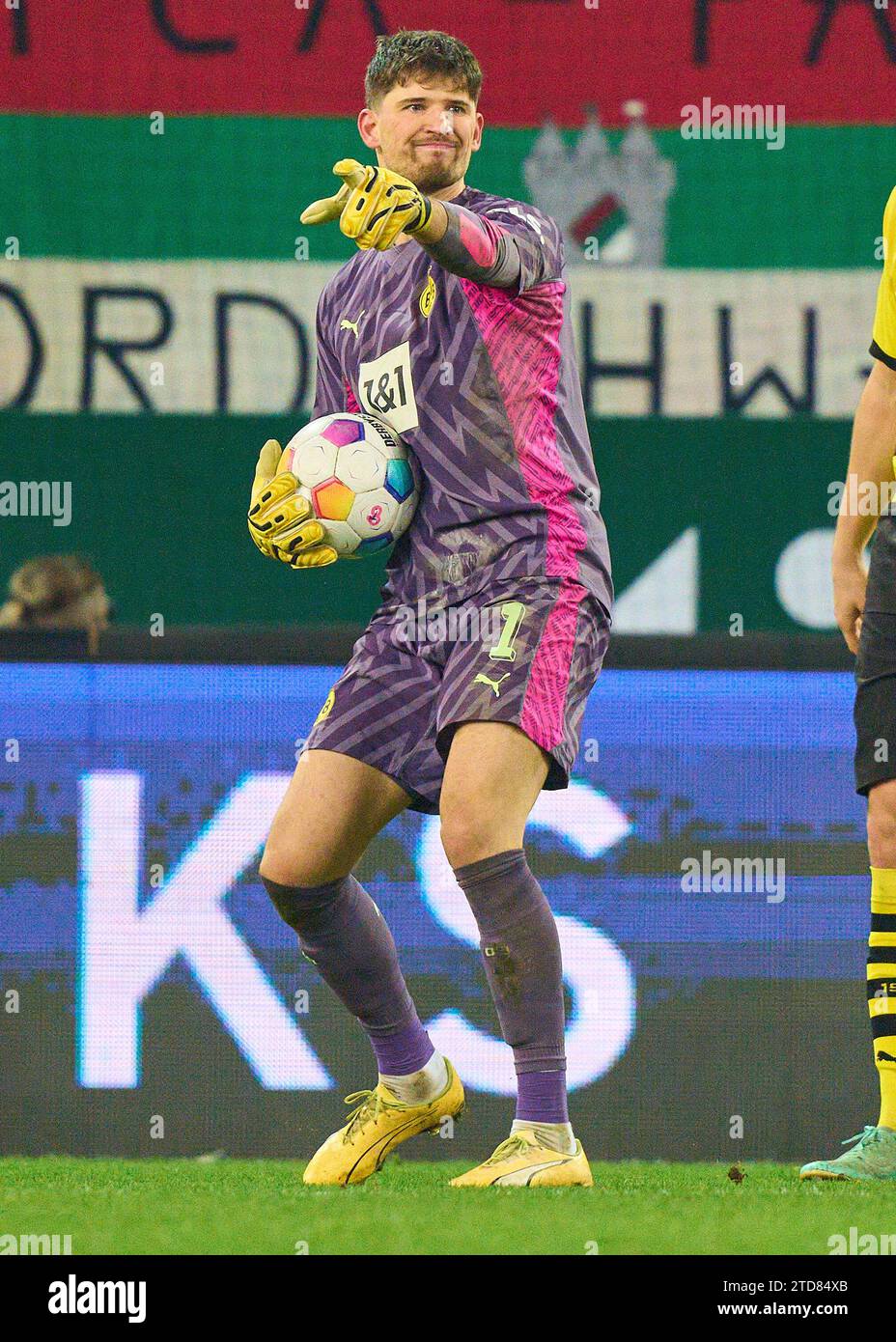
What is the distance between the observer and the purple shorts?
3.29 meters

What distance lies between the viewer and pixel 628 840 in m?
4.45

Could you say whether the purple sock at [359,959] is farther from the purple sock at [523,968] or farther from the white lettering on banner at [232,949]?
the white lettering on banner at [232,949]

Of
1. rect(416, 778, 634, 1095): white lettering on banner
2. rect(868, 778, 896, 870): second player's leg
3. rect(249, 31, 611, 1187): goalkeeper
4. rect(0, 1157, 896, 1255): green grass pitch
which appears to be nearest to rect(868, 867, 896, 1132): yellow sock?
rect(868, 778, 896, 870): second player's leg

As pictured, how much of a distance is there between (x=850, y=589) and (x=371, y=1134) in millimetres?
1269

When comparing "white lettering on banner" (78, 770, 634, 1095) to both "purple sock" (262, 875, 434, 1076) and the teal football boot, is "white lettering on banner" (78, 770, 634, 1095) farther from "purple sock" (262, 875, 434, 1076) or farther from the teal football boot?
the teal football boot

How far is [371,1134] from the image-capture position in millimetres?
3516

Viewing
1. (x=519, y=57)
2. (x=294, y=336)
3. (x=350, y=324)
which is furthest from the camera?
(x=519, y=57)

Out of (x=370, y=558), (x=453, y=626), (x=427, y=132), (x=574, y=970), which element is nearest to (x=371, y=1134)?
(x=453, y=626)

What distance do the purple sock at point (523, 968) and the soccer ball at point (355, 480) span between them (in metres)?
0.60

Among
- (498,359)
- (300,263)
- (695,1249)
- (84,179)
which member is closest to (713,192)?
(300,263)

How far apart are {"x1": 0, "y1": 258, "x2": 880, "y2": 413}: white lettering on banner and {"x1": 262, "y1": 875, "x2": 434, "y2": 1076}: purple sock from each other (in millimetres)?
5315

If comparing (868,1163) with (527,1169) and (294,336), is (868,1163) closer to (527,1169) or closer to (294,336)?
(527,1169)

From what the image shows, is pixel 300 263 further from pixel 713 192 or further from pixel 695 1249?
pixel 695 1249

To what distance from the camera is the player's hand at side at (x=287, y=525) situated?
3.44 metres
